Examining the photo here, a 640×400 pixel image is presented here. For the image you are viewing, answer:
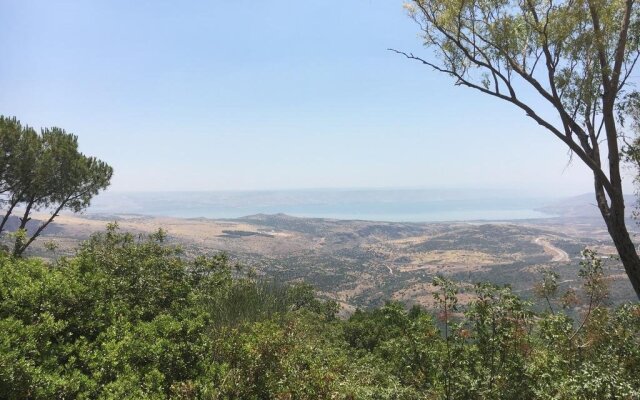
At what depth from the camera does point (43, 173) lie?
2138 cm

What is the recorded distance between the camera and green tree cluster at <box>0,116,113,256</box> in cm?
1995

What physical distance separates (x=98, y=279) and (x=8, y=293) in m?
2.07

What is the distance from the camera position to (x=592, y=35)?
997 centimetres

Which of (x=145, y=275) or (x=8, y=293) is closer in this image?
(x=8, y=293)

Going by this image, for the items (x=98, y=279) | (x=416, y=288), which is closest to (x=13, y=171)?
(x=98, y=279)

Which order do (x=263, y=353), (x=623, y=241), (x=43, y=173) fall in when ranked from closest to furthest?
(x=623, y=241) → (x=263, y=353) → (x=43, y=173)

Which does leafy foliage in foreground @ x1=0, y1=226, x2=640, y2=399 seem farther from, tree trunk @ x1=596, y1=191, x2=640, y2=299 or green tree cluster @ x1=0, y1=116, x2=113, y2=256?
green tree cluster @ x1=0, y1=116, x2=113, y2=256

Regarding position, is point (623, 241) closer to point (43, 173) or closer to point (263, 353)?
point (263, 353)

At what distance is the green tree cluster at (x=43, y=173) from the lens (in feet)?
65.5

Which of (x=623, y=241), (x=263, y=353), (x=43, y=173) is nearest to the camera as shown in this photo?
(x=623, y=241)

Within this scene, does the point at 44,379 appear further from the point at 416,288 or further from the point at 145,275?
the point at 416,288

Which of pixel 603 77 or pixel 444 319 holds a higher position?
pixel 603 77

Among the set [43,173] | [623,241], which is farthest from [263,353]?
[43,173]

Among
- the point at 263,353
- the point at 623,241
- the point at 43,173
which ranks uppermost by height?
the point at 43,173
